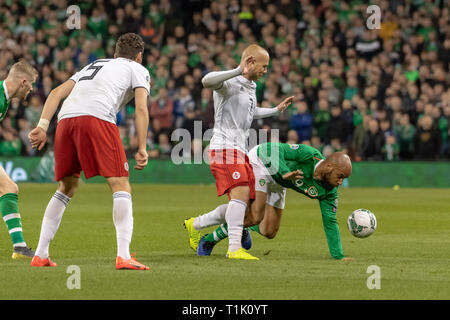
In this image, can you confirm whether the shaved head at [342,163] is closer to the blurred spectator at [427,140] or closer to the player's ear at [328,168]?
the player's ear at [328,168]

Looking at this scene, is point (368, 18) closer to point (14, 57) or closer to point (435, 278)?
point (14, 57)

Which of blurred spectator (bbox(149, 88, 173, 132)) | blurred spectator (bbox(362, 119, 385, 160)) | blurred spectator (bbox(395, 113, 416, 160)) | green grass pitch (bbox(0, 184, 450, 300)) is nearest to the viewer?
green grass pitch (bbox(0, 184, 450, 300))

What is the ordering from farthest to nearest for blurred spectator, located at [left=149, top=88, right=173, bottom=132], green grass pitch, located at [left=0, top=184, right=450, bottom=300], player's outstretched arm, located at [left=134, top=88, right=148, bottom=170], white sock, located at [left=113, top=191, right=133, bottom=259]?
blurred spectator, located at [left=149, top=88, right=173, bottom=132]
white sock, located at [left=113, top=191, right=133, bottom=259]
player's outstretched arm, located at [left=134, top=88, right=148, bottom=170]
green grass pitch, located at [left=0, top=184, right=450, bottom=300]

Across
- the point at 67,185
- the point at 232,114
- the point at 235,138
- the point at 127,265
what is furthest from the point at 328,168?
the point at 67,185

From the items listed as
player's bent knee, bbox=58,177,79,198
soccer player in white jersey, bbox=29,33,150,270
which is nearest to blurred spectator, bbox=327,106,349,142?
soccer player in white jersey, bbox=29,33,150,270

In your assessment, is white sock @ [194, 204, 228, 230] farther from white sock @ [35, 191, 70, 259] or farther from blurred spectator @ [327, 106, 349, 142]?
blurred spectator @ [327, 106, 349, 142]

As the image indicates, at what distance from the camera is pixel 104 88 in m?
7.41

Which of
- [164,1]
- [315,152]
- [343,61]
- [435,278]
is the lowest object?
[435,278]

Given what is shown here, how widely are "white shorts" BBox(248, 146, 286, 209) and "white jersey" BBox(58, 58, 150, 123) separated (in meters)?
2.24

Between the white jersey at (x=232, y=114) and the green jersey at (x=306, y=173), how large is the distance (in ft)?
1.41

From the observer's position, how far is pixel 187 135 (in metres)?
21.9

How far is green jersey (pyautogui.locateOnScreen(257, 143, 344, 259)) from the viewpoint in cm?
854

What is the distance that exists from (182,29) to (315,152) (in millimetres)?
17039
